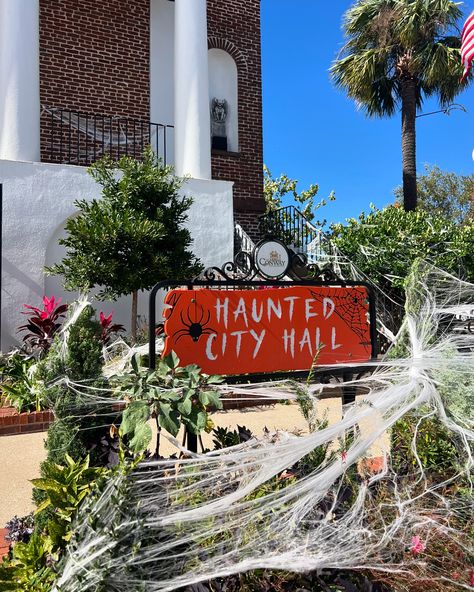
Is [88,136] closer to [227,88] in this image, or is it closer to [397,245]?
[227,88]

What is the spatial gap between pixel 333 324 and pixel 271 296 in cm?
45

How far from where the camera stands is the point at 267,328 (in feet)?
9.84

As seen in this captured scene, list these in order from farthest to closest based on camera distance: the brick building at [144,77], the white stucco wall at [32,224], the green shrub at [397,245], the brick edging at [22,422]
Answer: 1. the green shrub at [397,245]
2. the brick building at [144,77]
3. the white stucco wall at [32,224]
4. the brick edging at [22,422]

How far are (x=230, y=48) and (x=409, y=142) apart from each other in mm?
6503

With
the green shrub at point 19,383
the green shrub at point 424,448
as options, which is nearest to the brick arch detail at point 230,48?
the green shrub at point 19,383

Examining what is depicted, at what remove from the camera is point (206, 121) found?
400 inches

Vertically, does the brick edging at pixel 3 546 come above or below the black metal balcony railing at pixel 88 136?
below

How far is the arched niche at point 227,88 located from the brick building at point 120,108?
0.02m

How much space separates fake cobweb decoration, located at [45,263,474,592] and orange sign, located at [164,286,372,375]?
19.4 inches

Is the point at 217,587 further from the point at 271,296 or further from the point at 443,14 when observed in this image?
the point at 443,14

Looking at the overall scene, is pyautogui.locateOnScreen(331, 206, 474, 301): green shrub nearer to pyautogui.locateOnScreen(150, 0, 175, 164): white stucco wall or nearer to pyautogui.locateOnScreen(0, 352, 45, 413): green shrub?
pyautogui.locateOnScreen(150, 0, 175, 164): white stucco wall

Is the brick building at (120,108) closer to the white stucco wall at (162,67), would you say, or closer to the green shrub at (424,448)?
the white stucco wall at (162,67)

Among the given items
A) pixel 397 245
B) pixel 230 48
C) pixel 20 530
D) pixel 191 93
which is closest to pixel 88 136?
pixel 191 93

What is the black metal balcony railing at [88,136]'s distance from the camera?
34.4 ft
